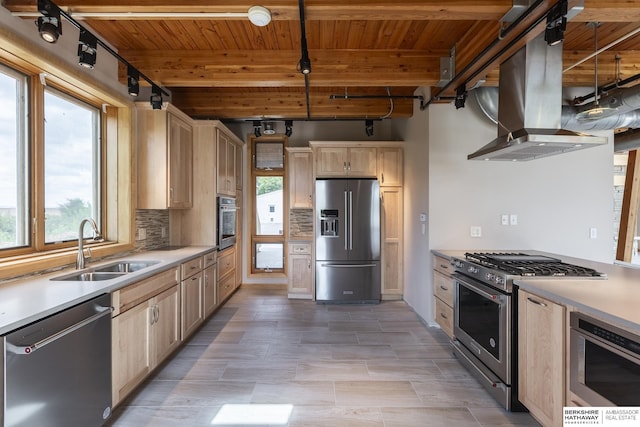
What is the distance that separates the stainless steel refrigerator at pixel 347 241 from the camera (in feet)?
14.6

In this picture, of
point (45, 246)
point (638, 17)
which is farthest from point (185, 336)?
point (638, 17)

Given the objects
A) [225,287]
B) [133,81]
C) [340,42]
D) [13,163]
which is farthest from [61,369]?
[340,42]

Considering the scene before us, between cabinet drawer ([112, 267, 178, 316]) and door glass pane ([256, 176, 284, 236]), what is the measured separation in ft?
8.89

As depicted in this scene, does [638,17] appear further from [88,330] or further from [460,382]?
[88,330]

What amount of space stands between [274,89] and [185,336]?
3148mm

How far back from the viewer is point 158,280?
2475mm

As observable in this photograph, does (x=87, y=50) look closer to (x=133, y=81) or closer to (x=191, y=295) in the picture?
(x=133, y=81)

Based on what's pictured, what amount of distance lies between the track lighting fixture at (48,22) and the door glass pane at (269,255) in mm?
3999

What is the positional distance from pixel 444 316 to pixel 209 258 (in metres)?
2.59

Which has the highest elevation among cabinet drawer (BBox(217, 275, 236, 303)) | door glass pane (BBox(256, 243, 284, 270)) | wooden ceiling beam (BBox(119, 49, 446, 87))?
wooden ceiling beam (BBox(119, 49, 446, 87))

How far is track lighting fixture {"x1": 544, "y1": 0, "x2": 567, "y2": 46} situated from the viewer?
1827mm

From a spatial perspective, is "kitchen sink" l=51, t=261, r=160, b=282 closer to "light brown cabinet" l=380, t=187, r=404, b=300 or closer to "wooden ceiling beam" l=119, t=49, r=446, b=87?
"wooden ceiling beam" l=119, t=49, r=446, b=87

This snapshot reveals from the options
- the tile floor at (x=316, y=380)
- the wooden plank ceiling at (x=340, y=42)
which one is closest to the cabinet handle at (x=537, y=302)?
the tile floor at (x=316, y=380)

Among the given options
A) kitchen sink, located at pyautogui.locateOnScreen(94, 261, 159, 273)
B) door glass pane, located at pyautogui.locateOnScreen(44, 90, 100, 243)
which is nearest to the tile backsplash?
door glass pane, located at pyautogui.locateOnScreen(44, 90, 100, 243)
